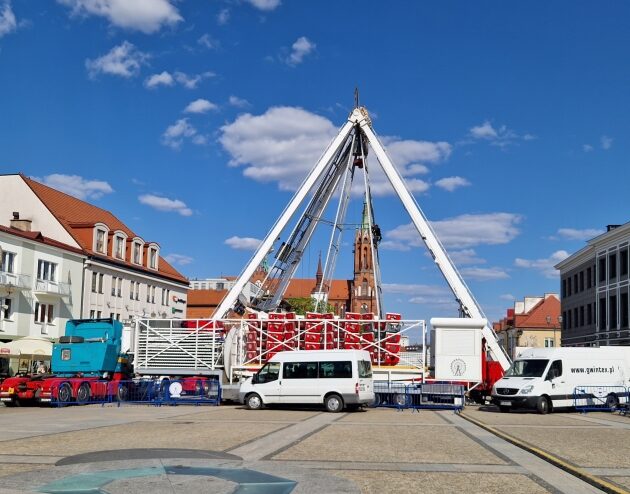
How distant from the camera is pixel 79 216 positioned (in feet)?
185

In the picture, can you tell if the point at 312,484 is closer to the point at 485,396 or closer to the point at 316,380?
the point at 316,380

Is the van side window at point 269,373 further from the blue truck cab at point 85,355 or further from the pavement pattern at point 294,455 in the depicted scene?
the blue truck cab at point 85,355

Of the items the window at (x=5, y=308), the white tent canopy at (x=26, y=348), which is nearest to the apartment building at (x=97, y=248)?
the window at (x=5, y=308)

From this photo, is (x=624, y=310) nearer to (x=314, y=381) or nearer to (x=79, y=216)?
(x=314, y=381)

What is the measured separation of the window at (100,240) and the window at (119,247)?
5.73ft

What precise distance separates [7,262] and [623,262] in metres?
44.9

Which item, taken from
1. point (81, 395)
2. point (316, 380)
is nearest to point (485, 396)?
point (316, 380)

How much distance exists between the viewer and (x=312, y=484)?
10.0 meters

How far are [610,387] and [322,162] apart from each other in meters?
17.4

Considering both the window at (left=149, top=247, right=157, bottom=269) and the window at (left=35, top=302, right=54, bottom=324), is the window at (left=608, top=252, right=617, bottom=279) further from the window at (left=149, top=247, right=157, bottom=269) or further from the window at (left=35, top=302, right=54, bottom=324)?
the window at (left=35, top=302, right=54, bottom=324)

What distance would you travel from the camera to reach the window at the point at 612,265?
61031 millimetres

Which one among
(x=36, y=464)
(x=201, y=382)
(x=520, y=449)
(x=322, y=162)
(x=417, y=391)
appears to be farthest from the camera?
(x=322, y=162)

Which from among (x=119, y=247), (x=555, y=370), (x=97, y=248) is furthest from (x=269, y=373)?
(x=119, y=247)

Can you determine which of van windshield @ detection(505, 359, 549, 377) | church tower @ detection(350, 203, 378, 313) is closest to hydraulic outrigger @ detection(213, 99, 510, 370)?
van windshield @ detection(505, 359, 549, 377)
